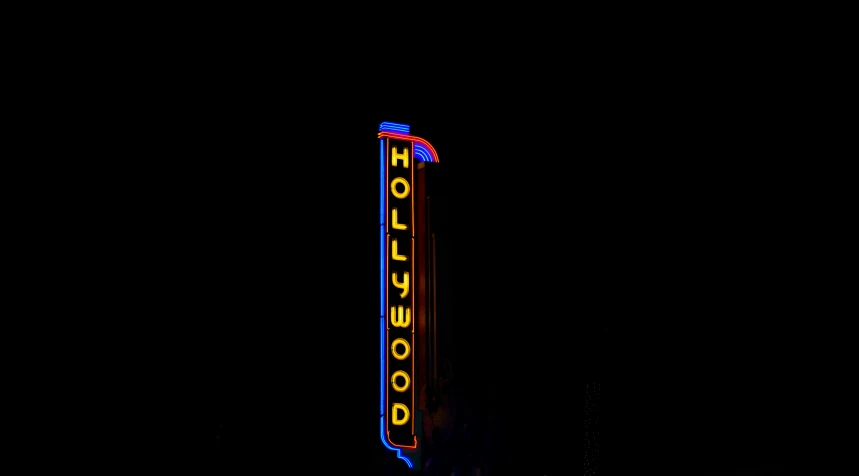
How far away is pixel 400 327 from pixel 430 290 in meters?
→ 0.58

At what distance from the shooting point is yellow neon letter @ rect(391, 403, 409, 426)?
13.9 meters

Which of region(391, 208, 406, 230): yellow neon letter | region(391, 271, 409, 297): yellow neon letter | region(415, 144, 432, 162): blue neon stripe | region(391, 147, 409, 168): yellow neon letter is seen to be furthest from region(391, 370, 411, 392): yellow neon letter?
region(415, 144, 432, 162): blue neon stripe

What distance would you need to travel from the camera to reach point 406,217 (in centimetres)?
1455

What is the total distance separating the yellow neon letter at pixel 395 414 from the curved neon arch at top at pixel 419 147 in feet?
10.4

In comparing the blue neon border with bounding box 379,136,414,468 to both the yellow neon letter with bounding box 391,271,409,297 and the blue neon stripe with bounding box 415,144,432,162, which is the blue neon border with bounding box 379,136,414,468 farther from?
the blue neon stripe with bounding box 415,144,432,162

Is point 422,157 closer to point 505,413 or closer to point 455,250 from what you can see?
point 455,250

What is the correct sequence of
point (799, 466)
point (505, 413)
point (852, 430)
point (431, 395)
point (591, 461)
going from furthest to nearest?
point (591, 461), point (505, 413), point (431, 395), point (852, 430), point (799, 466)

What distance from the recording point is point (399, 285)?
14.3 m

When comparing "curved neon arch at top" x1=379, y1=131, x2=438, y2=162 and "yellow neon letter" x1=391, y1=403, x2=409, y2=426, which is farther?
"curved neon arch at top" x1=379, y1=131, x2=438, y2=162

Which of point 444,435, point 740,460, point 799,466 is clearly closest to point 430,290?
point 444,435

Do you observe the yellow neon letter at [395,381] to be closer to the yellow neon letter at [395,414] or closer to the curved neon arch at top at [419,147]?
the yellow neon letter at [395,414]

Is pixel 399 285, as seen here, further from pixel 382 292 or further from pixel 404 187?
pixel 404 187

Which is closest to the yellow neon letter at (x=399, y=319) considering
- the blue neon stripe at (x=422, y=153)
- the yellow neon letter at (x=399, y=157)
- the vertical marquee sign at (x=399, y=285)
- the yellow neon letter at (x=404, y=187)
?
the vertical marquee sign at (x=399, y=285)

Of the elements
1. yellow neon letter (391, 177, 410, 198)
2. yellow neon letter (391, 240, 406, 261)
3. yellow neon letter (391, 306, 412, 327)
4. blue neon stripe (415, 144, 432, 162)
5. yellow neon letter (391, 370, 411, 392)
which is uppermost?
blue neon stripe (415, 144, 432, 162)
